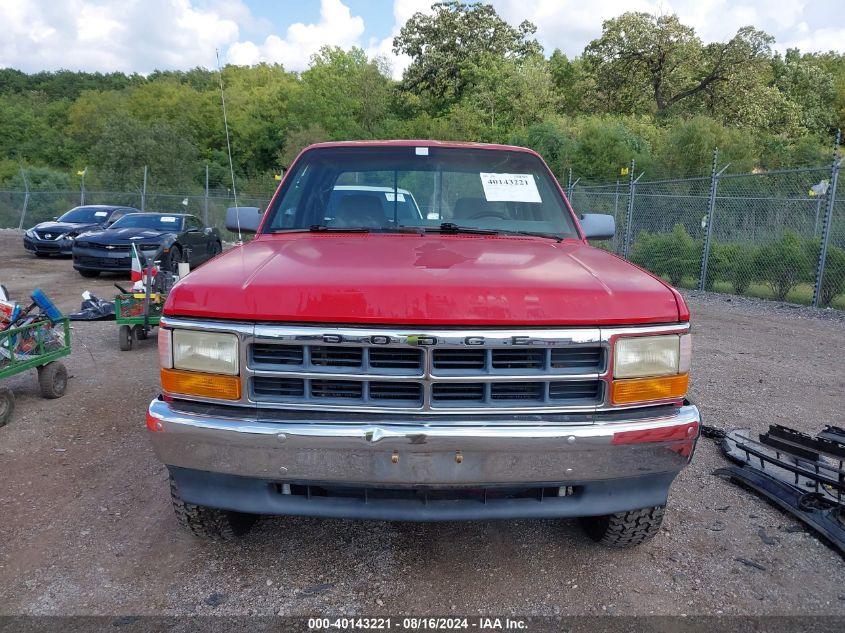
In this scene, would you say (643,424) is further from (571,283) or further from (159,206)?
(159,206)

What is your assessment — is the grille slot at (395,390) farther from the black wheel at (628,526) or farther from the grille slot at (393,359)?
the black wheel at (628,526)

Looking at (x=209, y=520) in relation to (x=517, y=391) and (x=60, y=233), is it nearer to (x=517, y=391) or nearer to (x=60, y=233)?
(x=517, y=391)

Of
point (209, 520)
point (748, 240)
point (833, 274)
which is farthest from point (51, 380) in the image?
point (748, 240)

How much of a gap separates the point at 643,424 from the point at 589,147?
26.5 m

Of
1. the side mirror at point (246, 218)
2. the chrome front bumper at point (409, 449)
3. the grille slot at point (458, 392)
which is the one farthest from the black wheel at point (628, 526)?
the side mirror at point (246, 218)

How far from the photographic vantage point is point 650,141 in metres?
29.8

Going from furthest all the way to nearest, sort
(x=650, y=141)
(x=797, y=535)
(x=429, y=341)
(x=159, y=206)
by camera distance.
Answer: (x=650, y=141)
(x=159, y=206)
(x=797, y=535)
(x=429, y=341)

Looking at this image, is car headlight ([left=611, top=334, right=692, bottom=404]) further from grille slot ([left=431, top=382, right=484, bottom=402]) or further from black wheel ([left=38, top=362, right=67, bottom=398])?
black wheel ([left=38, top=362, right=67, bottom=398])

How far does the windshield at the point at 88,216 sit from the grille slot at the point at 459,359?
55.3 ft

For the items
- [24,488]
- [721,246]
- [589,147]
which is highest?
[589,147]

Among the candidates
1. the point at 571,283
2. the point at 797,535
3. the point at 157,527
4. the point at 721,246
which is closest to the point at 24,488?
the point at 157,527

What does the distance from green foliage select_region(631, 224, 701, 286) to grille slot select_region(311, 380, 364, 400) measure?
1198 centimetres

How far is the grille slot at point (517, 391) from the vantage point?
236 cm

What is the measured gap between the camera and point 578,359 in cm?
238
